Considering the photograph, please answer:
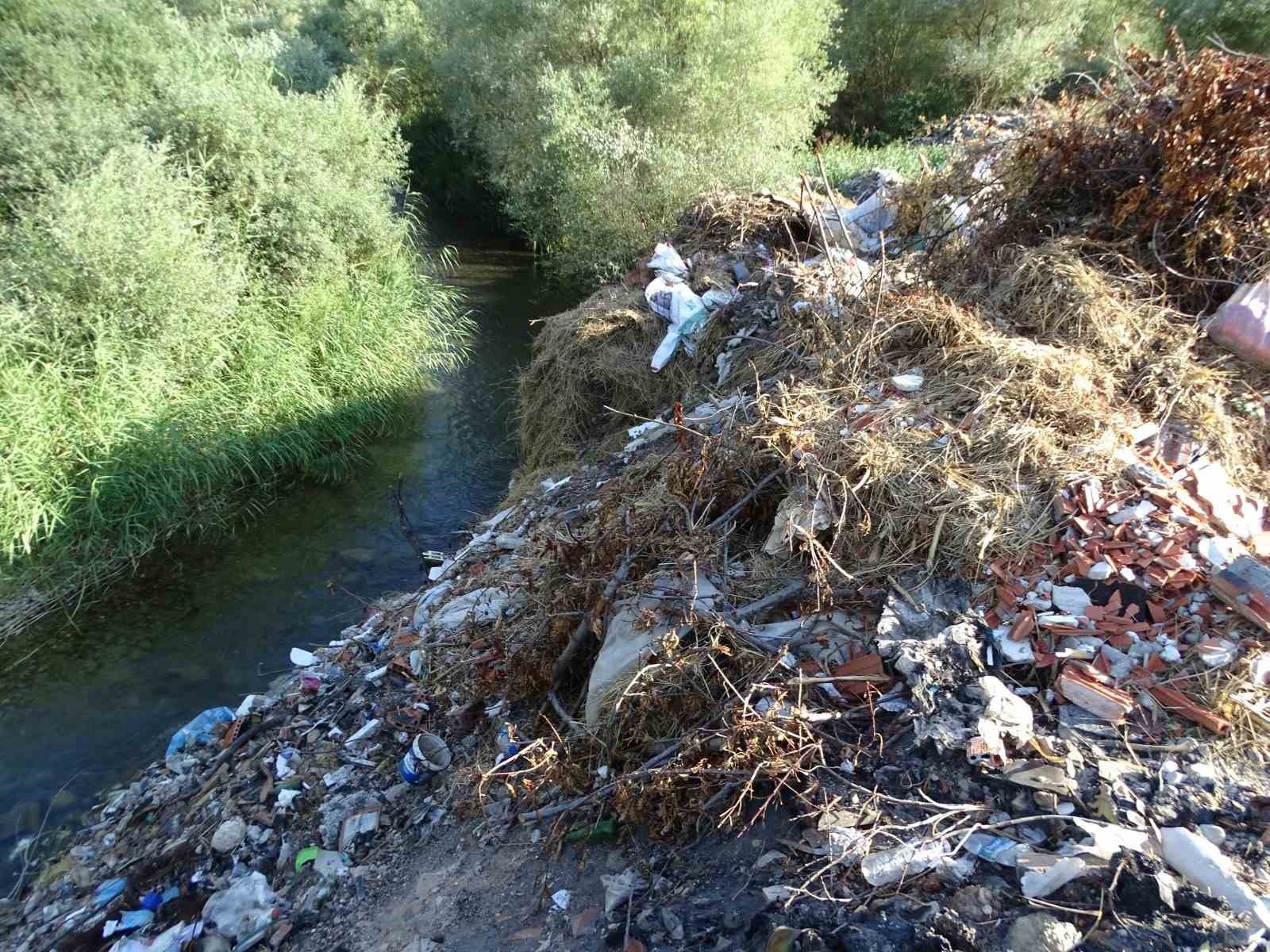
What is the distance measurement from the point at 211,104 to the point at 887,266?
23.2 feet

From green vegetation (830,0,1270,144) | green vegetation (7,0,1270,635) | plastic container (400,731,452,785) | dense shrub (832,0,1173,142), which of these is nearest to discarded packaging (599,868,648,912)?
plastic container (400,731,452,785)

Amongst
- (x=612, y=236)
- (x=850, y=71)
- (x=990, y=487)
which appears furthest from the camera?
(x=850, y=71)

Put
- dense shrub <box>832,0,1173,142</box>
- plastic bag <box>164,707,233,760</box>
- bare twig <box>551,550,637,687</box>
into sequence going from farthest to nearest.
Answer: dense shrub <box>832,0,1173,142</box> < plastic bag <box>164,707,233,760</box> < bare twig <box>551,550,637,687</box>

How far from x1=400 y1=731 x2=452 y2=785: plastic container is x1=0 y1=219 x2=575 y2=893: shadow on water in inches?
90.3

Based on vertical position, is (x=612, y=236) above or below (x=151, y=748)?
above

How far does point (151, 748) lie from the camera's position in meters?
4.91

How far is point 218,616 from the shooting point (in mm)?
6113

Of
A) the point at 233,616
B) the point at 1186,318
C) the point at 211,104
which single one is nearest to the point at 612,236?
the point at 211,104

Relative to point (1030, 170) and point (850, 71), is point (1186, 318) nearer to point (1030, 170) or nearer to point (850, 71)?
point (1030, 170)

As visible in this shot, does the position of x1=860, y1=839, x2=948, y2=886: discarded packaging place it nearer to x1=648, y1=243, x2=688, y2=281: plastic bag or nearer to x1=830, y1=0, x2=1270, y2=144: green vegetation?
x1=648, y1=243, x2=688, y2=281: plastic bag

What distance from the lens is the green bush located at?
10734 mm

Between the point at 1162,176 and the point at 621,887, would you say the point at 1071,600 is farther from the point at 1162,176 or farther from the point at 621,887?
the point at 1162,176

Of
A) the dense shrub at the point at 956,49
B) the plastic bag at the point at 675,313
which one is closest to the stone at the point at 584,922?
the plastic bag at the point at 675,313

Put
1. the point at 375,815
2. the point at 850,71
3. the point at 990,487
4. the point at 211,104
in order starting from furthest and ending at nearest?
the point at 850,71
the point at 211,104
the point at 375,815
the point at 990,487
